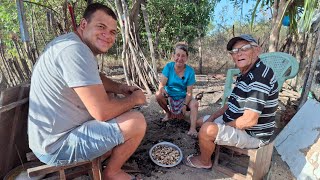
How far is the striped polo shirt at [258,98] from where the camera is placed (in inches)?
94.3

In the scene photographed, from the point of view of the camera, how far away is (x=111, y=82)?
2.96 metres

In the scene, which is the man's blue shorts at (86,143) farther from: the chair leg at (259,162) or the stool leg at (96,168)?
the chair leg at (259,162)

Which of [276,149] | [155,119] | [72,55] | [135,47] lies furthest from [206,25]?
[72,55]

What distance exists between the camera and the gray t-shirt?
2.00 metres

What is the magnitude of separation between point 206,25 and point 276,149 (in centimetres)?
753

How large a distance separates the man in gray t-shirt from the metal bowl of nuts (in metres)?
0.76

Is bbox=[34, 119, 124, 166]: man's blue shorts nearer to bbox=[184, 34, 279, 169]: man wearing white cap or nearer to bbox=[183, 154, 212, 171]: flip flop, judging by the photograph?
bbox=[184, 34, 279, 169]: man wearing white cap

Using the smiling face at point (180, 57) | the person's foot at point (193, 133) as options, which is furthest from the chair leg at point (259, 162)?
the smiling face at point (180, 57)

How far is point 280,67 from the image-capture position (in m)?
4.26

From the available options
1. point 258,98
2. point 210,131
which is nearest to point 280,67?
point 258,98

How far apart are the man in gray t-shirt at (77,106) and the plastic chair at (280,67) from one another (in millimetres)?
2424

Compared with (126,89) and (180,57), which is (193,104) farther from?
(126,89)

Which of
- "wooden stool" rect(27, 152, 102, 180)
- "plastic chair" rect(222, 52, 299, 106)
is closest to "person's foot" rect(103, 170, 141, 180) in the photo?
"wooden stool" rect(27, 152, 102, 180)

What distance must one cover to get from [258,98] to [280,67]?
2196 millimetres
